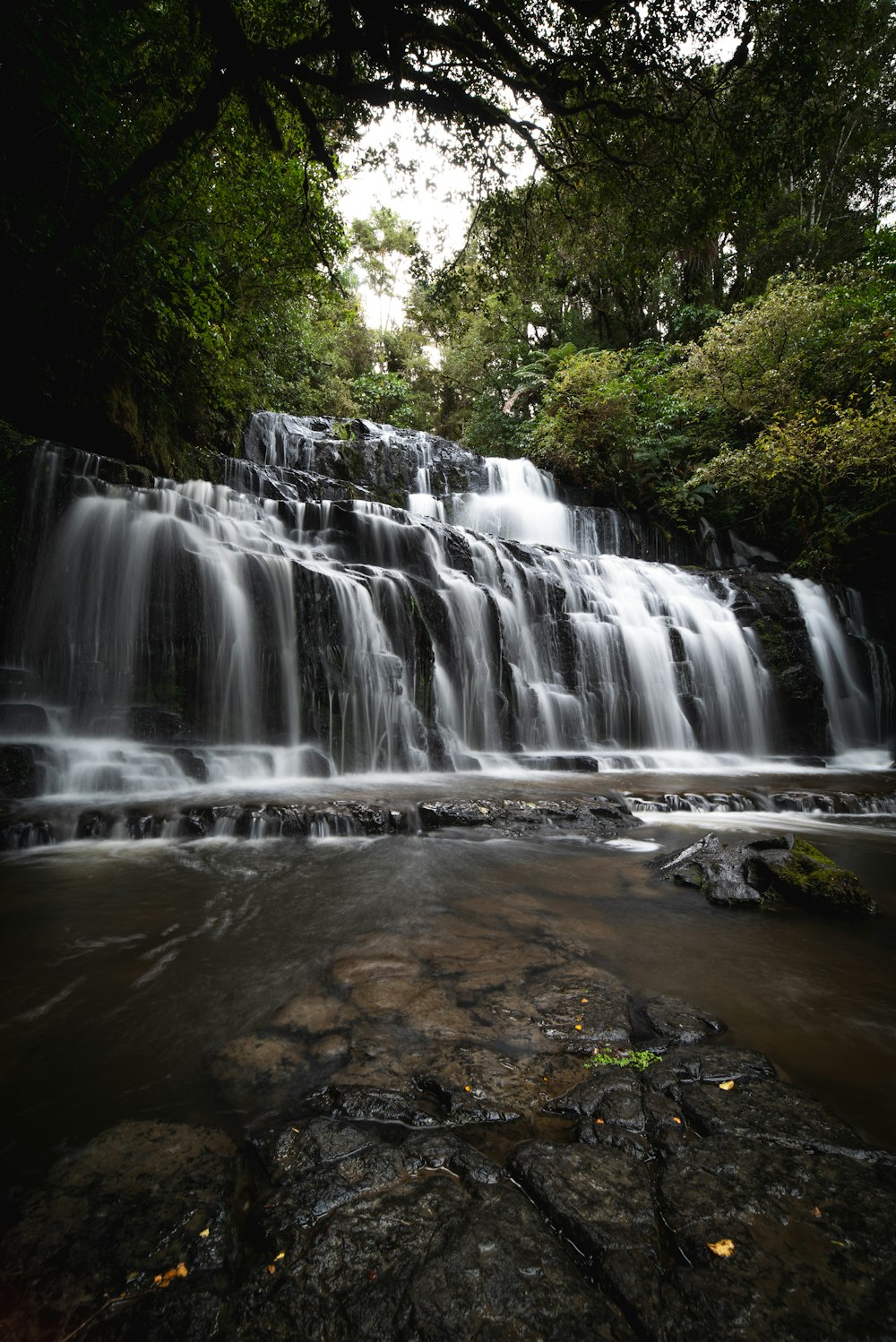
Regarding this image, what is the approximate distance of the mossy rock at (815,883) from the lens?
134 inches

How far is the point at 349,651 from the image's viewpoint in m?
8.37

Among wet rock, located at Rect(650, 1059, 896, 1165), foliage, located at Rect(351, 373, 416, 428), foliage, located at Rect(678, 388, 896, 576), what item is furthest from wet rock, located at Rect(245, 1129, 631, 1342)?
foliage, located at Rect(351, 373, 416, 428)

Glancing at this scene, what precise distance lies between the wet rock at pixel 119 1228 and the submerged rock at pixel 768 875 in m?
3.21

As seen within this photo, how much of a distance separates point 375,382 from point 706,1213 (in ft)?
86.3

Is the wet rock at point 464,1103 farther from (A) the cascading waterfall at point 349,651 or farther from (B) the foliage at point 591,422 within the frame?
(B) the foliage at point 591,422

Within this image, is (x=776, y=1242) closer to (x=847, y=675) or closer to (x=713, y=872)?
(x=713, y=872)

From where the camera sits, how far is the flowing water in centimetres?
219

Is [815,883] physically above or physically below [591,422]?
below

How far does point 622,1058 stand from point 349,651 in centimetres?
702

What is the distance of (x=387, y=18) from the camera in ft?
14.6

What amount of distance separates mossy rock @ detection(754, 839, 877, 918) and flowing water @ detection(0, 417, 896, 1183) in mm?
234

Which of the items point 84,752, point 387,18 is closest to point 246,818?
point 84,752

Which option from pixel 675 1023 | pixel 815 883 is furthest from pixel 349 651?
pixel 675 1023

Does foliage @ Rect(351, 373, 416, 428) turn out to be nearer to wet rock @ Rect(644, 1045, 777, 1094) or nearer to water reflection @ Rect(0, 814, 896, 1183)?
water reflection @ Rect(0, 814, 896, 1183)
